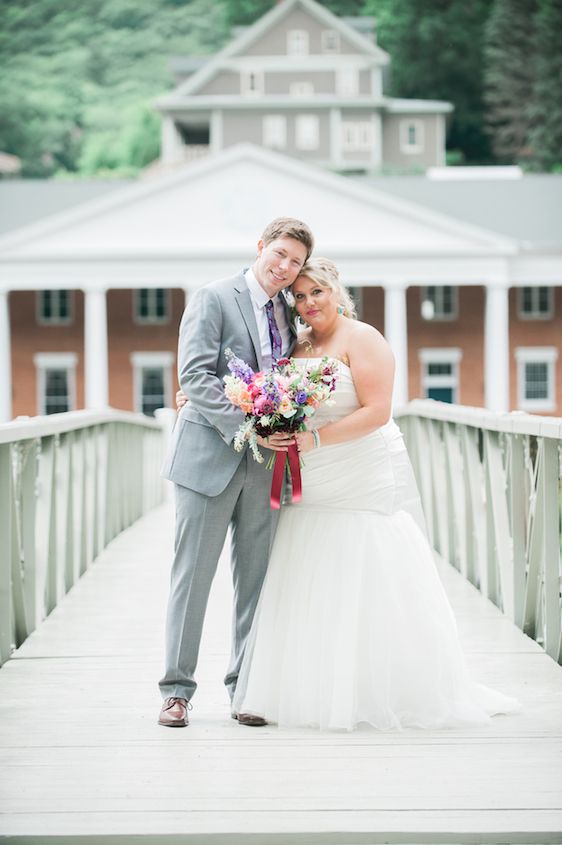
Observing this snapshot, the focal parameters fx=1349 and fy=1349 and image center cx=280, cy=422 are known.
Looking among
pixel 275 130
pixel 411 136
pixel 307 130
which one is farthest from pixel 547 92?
pixel 275 130

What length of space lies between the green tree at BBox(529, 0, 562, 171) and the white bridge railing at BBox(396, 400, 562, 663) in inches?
2377

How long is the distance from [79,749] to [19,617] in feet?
6.74

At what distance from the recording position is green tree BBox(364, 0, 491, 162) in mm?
77938

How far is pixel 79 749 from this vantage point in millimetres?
4461

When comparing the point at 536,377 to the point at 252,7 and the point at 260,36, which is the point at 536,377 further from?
the point at 252,7

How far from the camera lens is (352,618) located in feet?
15.6

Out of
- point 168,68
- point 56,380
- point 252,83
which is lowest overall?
point 56,380

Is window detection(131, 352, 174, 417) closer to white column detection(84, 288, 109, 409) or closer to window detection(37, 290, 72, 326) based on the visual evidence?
white column detection(84, 288, 109, 409)

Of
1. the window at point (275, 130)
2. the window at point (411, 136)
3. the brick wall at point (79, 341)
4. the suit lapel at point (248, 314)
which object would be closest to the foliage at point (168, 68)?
the window at point (411, 136)

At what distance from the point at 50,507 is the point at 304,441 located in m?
2.69

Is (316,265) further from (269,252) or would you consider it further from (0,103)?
(0,103)

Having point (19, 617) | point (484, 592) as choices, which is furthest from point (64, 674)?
point (484, 592)

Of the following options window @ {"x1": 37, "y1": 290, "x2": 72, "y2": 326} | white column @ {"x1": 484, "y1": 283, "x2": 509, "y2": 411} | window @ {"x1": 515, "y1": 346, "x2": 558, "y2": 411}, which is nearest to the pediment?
white column @ {"x1": 484, "y1": 283, "x2": 509, "y2": 411}

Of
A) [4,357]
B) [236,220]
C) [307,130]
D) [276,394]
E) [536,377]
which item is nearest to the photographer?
[276,394]
